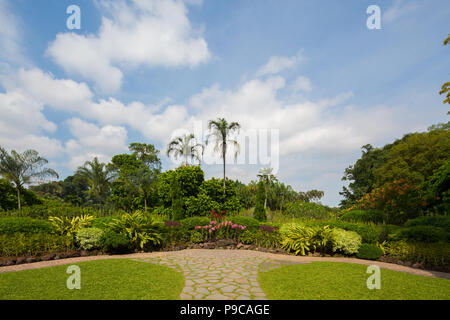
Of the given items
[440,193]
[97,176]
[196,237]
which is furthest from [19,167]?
[440,193]

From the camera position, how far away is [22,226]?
7.93 meters

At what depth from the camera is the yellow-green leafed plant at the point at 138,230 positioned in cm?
833

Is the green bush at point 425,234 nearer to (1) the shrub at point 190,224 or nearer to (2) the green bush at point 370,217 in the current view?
(2) the green bush at point 370,217

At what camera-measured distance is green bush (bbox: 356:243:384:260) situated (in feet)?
24.1

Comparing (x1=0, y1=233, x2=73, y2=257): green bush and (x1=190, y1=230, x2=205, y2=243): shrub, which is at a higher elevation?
(x1=0, y1=233, x2=73, y2=257): green bush

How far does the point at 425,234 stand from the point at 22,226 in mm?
12983

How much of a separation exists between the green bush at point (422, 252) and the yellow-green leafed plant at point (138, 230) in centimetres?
787

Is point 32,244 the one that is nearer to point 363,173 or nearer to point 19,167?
point 19,167

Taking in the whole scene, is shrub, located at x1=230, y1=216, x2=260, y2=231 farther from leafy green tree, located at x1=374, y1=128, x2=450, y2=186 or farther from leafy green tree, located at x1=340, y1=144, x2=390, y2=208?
leafy green tree, located at x1=340, y1=144, x2=390, y2=208

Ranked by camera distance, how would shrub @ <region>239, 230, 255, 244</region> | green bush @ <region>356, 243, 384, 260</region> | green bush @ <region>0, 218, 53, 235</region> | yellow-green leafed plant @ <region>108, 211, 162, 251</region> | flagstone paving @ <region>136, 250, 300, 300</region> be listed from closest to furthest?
flagstone paving @ <region>136, 250, 300, 300</region> → green bush @ <region>356, 243, 384, 260</region> → green bush @ <region>0, 218, 53, 235</region> → yellow-green leafed plant @ <region>108, 211, 162, 251</region> → shrub @ <region>239, 230, 255, 244</region>

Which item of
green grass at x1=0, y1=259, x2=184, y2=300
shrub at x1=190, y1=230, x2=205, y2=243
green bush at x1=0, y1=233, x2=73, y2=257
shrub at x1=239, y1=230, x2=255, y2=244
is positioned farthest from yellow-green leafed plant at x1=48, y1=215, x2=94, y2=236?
shrub at x1=239, y1=230, x2=255, y2=244

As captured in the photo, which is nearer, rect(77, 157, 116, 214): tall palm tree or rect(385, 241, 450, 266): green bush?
rect(385, 241, 450, 266): green bush

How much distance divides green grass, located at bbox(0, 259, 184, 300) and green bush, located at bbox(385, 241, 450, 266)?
21.6 ft

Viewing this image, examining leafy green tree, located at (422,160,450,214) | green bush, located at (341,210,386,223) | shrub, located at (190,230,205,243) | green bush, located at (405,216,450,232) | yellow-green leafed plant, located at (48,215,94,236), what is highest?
leafy green tree, located at (422,160,450,214)
